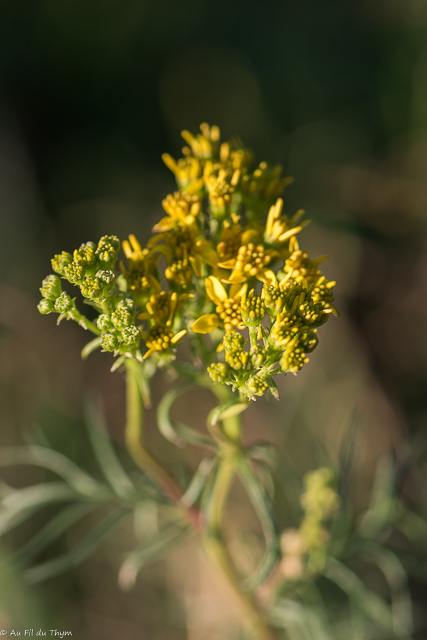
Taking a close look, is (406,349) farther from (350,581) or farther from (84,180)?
(84,180)

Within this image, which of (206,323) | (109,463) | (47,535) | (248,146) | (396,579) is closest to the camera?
(206,323)

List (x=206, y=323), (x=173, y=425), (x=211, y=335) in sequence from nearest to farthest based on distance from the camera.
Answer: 1. (x=206, y=323)
2. (x=173, y=425)
3. (x=211, y=335)

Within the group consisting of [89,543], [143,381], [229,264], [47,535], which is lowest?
[89,543]

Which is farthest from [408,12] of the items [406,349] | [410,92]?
[406,349]

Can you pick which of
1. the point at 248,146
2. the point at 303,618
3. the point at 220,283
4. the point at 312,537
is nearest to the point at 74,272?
the point at 220,283

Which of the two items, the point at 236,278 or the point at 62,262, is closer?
the point at 62,262

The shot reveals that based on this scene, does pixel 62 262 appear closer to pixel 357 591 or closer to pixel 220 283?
pixel 220 283

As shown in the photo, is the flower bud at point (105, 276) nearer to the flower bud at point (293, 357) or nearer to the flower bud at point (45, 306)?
the flower bud at point (45, 306)
